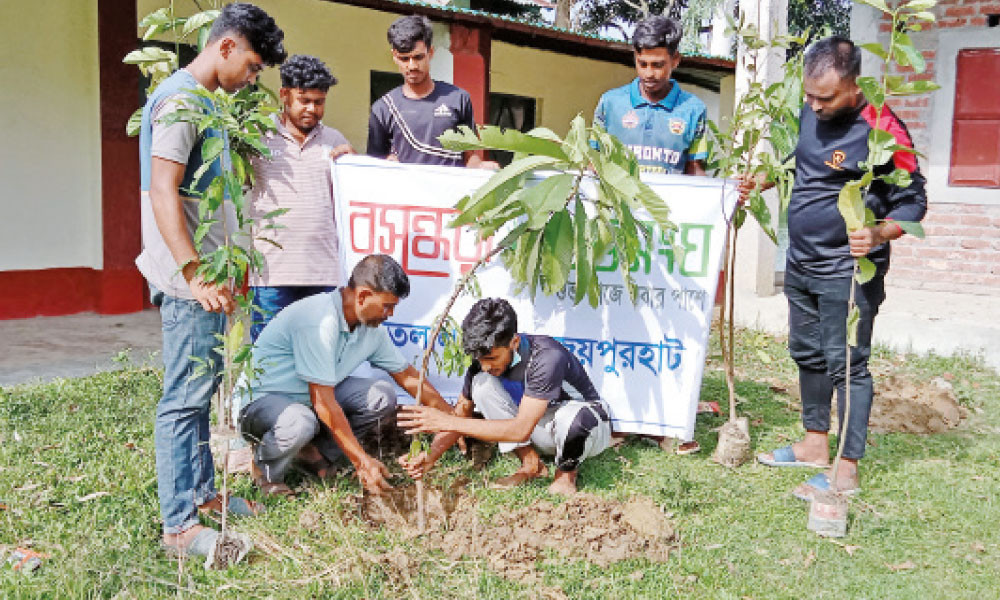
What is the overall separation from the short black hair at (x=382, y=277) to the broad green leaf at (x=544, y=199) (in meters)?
0.72

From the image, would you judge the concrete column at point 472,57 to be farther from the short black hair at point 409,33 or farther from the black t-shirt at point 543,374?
the black t-shirt at point 543,374

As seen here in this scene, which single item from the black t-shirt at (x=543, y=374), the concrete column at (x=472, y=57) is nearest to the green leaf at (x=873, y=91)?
the black t-shirt at (x=543, y=374)

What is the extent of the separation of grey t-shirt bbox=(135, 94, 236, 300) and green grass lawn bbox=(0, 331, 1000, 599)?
0.88 m

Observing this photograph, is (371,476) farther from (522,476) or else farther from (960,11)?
(960,11)

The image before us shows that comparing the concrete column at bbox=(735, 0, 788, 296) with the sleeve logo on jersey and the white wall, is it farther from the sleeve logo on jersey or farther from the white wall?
the white wall

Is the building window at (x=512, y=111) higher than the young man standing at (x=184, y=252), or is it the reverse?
the building window at (x=512, y=111)

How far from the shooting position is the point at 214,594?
8.58 feet

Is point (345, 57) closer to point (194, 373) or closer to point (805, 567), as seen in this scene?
point (194, 373)

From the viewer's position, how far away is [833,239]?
3596 millimetres

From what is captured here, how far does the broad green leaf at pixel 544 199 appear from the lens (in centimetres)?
273

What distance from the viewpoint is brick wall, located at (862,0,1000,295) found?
24.6ft

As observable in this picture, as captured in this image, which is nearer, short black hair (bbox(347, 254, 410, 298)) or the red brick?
short black hair (bbox(347, 254, 410, 298))

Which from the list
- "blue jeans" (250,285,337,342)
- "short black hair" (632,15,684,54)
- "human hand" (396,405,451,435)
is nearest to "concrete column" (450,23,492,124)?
"short black hair" (632,15,684,54)

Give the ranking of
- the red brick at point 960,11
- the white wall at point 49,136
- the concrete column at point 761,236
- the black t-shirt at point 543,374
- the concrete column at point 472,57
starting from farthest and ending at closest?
the concrete column at point 472,57 → the red brick at point 960,11 → the concrete column at point 761,236 → the white wall at point 49,136 → the black t-shirt at point 543,374
